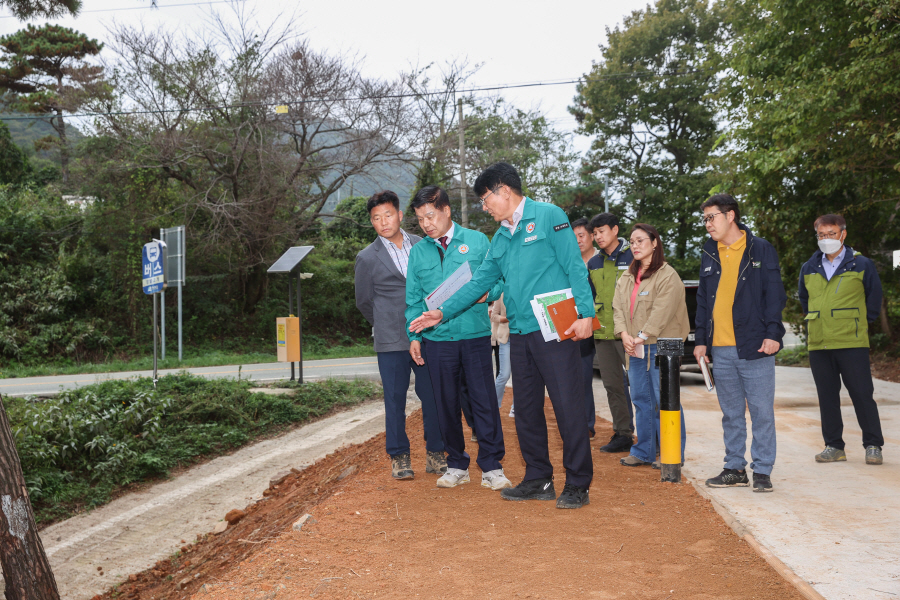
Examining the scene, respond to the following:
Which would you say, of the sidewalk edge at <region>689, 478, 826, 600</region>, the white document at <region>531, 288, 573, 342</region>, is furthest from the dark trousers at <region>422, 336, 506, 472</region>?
the sidewalk edge at <region>689, 478, 826, 600</region>

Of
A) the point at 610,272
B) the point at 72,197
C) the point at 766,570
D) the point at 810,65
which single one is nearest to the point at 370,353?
the point at 72,197

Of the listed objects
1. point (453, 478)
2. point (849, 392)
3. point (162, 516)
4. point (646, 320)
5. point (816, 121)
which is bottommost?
point (162, 516)

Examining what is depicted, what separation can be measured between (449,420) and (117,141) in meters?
22.3

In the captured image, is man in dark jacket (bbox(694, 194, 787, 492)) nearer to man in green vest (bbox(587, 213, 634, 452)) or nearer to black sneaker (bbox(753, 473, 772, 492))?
black sneaker (bbox(753, 473, 772, 492))

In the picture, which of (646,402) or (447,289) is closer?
(447,289)

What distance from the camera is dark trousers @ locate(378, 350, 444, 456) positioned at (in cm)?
535

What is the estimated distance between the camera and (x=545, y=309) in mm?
4312

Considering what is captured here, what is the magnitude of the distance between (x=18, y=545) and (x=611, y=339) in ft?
15.4

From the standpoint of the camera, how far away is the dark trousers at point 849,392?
5875 mm

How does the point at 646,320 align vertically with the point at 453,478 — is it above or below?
above

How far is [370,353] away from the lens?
78.8 ft

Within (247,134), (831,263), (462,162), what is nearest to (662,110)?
(462,162)

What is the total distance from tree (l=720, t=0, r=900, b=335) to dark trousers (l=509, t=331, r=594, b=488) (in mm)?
9928

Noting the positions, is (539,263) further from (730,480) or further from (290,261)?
(290,261)
